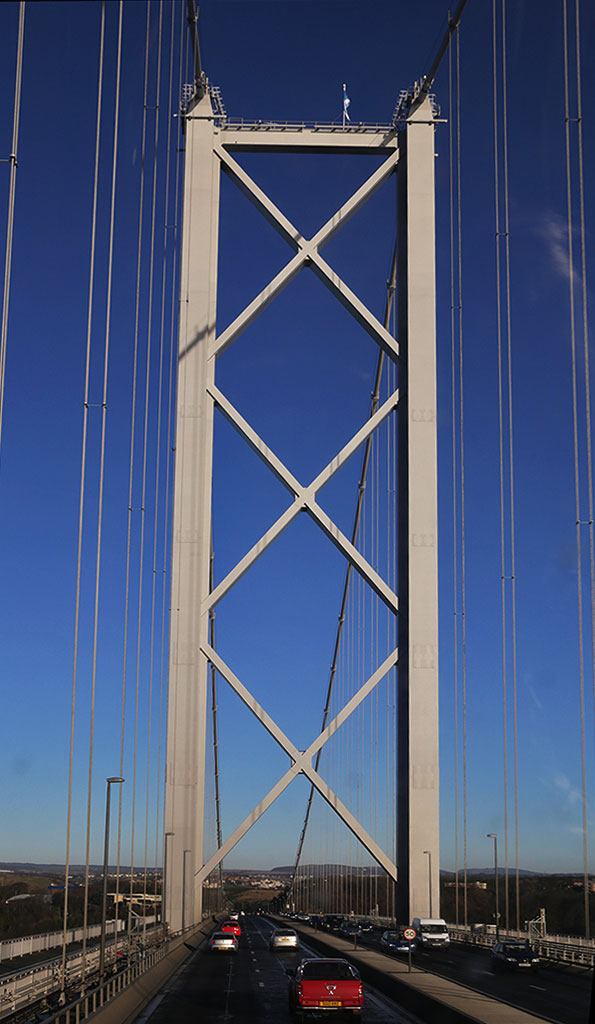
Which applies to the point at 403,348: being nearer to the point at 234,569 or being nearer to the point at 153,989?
the point at 234,569

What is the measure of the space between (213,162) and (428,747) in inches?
571

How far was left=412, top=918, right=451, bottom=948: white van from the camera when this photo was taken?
3111cm

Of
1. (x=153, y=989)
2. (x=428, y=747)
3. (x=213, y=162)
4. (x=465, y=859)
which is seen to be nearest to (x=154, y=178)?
(x=213, y=162)

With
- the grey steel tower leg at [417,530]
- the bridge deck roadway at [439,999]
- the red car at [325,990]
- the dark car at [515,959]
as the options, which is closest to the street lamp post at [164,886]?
the bridge deck roadway at [439,999]

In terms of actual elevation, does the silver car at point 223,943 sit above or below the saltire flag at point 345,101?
below

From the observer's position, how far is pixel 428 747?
2669cm

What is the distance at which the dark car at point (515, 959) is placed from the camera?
31.0 m

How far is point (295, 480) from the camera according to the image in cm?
2972

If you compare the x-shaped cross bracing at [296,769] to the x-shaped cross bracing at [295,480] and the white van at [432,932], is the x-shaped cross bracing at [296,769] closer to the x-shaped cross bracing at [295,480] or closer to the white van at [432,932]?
the x-shaped cross bracing at [295,480]

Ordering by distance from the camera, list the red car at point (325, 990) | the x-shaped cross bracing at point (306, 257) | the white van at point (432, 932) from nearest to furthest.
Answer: the red car at point (325, 990) → the x-shaped cross bracing at point (306, 257) → the white van at point (432, 932)

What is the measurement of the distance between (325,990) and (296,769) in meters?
12.0

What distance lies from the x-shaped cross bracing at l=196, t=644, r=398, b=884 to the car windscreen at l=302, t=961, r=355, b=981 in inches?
377

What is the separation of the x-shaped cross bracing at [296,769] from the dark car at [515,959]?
17.3 feet

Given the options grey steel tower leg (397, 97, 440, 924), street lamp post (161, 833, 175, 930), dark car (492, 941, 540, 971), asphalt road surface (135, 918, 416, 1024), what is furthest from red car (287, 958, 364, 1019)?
dark car (492, 941, 540, 971)
